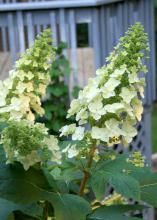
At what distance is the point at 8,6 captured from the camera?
146 inches

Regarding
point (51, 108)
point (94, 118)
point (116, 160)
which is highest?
point (94, 118)

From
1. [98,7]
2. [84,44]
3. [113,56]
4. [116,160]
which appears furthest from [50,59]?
[84,44]

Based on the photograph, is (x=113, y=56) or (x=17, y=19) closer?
(x=113, y=56)

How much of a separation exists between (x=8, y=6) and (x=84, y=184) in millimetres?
2649

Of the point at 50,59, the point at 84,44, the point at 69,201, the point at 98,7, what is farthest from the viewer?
the point at 84,44

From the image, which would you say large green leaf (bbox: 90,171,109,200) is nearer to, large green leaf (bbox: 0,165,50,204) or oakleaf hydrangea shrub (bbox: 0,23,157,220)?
oakleaf hydrangea shrub (bbox: 0,23,157,220)

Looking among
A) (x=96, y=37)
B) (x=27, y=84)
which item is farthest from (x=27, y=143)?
(x=96, y=37)

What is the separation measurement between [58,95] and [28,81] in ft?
7.79

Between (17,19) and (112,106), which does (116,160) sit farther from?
(17,19)

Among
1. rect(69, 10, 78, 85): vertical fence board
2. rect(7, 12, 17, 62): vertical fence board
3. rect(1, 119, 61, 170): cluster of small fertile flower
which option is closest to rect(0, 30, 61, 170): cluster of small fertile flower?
rect(1, 119, 61, 170): cluster of small fertile flower

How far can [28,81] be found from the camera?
54.3 inches

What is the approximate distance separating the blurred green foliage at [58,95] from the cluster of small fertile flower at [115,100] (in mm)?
2480

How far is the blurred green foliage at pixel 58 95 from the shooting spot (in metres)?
3.72

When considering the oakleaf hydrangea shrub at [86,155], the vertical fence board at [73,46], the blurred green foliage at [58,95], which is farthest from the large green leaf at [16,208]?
the vertical fence board at [73,46]
